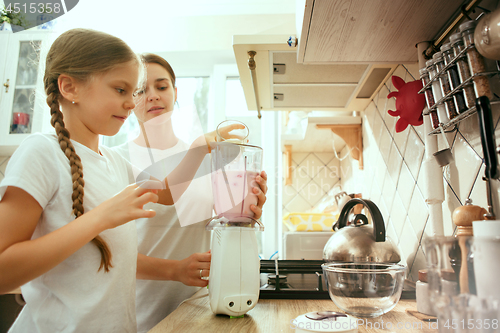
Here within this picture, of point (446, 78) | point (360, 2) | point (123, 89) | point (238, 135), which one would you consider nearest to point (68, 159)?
point (123, 89)

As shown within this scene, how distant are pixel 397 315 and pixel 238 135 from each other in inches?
19.1

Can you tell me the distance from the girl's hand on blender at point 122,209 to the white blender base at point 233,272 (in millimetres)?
151

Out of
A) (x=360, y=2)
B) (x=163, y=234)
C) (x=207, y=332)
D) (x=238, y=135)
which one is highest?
(x=360, y=2)

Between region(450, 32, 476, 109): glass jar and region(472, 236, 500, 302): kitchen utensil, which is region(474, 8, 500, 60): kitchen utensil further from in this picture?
region(472, 236, 500, 302): kitchen utensil

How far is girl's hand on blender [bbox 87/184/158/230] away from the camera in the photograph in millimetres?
519

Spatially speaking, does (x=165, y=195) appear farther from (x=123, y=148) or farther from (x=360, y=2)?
(x=360, y=2)

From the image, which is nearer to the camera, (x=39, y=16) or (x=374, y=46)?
(x=374, y=46)

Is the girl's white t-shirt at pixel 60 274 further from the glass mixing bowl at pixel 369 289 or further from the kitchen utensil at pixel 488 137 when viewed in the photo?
the kitchen utensil at pixel 488 137

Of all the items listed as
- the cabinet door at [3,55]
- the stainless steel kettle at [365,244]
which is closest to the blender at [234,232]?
the stainless steel kettle at [365,244]

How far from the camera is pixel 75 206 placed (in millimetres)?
557

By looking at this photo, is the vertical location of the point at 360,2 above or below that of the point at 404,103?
above

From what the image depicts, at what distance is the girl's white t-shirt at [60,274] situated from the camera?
53 cm

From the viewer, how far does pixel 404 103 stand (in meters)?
0.83

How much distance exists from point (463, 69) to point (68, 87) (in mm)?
737
